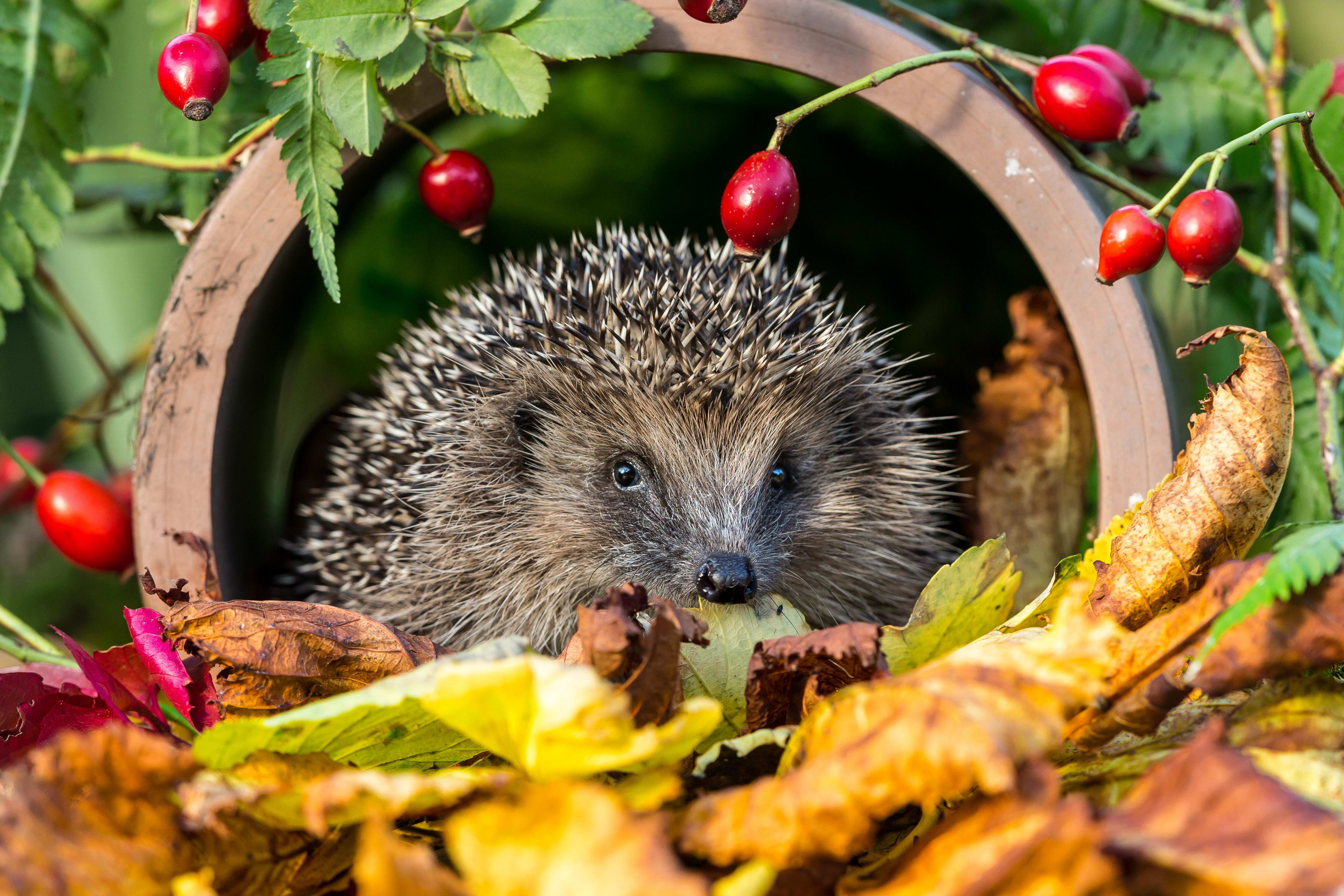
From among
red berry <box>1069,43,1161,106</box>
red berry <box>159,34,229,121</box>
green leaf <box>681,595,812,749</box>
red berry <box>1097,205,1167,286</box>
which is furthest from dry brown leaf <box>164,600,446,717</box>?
red berry <box>1069,43,1161,106</box>

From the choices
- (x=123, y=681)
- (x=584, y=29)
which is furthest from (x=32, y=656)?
(x=584, y=29)

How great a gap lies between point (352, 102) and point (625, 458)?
77 cm

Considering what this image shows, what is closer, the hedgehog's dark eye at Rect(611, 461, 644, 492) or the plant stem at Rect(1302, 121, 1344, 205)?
the plant stem at Rect(1302, 121, 1344, 205)

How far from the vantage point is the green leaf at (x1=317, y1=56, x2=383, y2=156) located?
139 cm

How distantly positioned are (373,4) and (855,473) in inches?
47.7

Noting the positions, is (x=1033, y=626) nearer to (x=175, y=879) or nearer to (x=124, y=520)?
(x=175, y=879)

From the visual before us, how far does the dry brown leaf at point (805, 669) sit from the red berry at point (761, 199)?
0.57 meters

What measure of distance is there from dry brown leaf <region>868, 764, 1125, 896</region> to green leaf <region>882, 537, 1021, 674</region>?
325 millimetres

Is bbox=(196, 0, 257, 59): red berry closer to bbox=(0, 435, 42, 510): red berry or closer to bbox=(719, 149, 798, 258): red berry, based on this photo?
bbox=(719, 149, 798, 258): red berry

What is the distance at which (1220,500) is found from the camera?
1.13m

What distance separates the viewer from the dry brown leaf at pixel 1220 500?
44.2 inches

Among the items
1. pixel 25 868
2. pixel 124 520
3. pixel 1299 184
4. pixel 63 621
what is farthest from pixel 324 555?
pixel 1299 184

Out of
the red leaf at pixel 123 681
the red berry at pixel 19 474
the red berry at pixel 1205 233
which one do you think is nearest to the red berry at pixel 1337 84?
the red berry at pixel 1205 233

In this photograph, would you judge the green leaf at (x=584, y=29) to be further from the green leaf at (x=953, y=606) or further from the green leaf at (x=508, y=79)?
the green leaf at (x=953, y=606)
